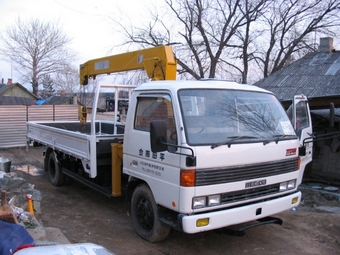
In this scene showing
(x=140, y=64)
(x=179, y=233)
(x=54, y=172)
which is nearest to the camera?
(x=179, y=233)

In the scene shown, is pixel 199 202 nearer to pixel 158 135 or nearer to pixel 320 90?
pixel 158 135

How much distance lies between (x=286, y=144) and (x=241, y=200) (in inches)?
39.5

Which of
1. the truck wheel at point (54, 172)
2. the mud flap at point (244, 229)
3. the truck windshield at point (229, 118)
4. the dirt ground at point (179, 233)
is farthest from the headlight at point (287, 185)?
the truck wheel at point (54, 172)

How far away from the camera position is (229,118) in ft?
14.7

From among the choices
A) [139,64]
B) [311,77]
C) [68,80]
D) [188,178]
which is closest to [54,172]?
[139,64]

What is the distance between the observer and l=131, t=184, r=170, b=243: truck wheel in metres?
4.61

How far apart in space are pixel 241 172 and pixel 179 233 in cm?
158

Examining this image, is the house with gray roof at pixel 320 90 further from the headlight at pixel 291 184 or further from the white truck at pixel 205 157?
the white truck at pixel 205 157

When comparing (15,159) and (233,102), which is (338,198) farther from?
(15,159)

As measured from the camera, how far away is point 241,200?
4.29m

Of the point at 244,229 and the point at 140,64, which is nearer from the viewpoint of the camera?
the point at 244,229

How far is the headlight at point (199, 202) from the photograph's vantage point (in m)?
4.00

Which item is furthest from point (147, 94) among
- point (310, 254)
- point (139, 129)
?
point (310, 254)

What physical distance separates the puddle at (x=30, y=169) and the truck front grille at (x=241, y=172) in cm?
682
